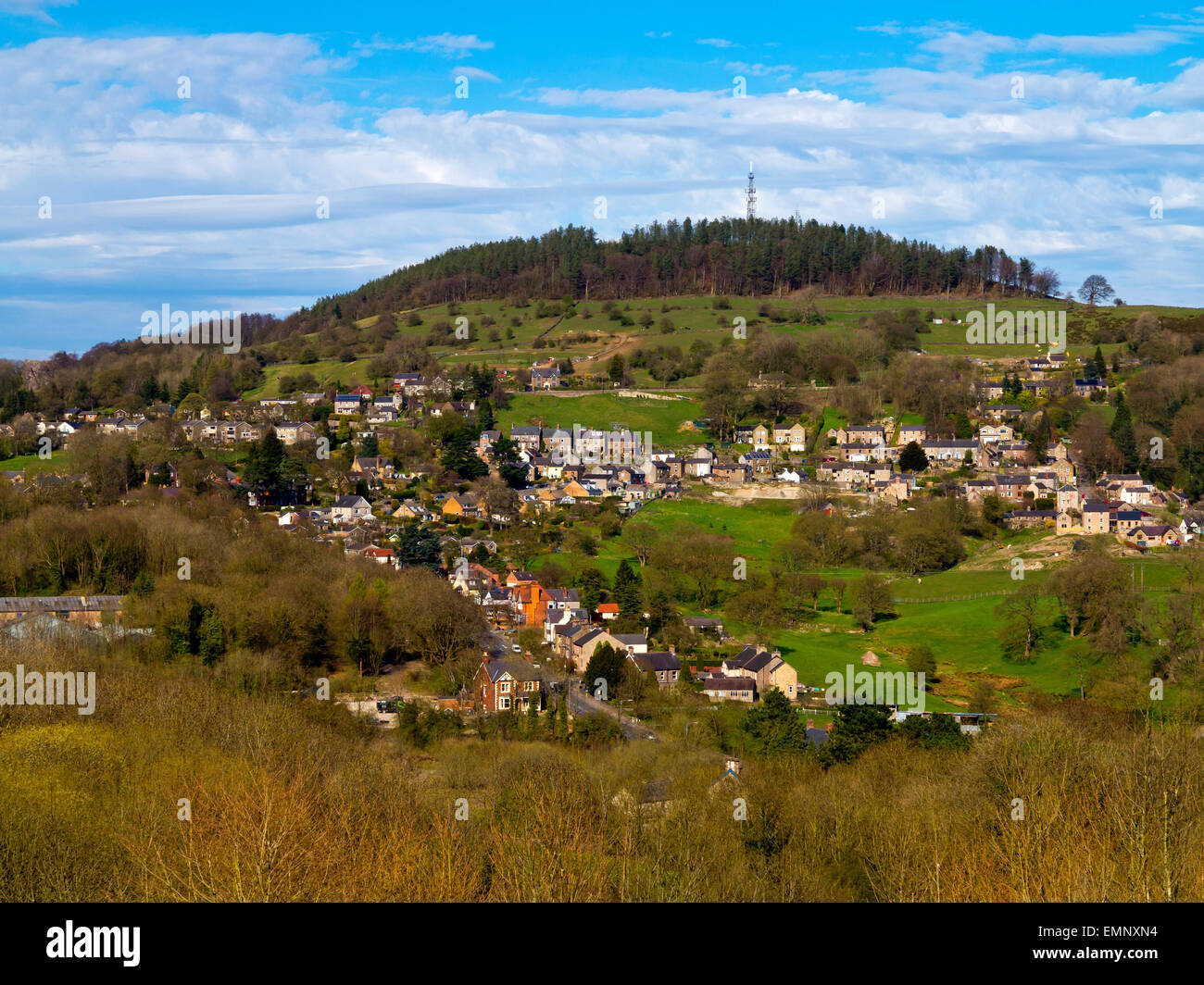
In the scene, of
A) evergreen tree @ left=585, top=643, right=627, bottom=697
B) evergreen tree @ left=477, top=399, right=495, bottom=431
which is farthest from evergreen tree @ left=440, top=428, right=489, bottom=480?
evergreen tree @ left=585, top=643, right=627, bottom=697

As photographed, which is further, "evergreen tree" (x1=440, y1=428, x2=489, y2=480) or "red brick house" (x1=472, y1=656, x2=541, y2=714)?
"evergreen tree" (x1=440, y1=428, x2=489, y2=480)

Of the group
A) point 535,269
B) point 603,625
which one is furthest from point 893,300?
point 603,625

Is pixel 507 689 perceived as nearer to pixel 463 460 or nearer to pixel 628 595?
pixel 628 595

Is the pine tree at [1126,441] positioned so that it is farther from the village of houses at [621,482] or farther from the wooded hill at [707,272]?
the wooded hill at [707,272]

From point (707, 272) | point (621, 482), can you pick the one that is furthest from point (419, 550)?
point (707, 272)

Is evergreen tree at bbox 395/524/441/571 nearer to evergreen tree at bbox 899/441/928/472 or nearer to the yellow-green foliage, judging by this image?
the yellow-green foliage

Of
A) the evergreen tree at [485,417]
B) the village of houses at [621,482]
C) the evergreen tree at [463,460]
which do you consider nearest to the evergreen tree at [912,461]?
the village of houses at [621,482]
